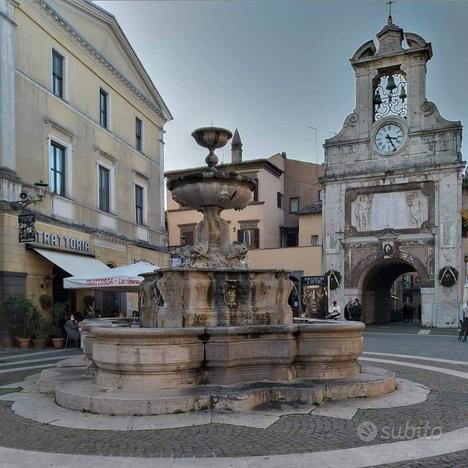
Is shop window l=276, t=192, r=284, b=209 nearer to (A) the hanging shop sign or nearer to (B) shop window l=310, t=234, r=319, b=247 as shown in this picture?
(B) shop window l=310, t=234, r=319, b=247

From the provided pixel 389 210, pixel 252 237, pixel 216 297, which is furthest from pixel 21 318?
pixel 252 237

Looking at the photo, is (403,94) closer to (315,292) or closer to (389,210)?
(389,210)

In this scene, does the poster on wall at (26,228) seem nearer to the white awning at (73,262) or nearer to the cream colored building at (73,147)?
the cream colored building at (73,147)

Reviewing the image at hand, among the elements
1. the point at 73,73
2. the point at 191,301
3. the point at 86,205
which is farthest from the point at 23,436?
the point at 73,73

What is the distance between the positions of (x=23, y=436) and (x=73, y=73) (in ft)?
62.2

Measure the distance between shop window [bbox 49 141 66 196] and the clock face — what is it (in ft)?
60.0

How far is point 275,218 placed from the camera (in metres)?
43.9

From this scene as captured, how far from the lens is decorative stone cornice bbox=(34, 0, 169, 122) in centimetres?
2009

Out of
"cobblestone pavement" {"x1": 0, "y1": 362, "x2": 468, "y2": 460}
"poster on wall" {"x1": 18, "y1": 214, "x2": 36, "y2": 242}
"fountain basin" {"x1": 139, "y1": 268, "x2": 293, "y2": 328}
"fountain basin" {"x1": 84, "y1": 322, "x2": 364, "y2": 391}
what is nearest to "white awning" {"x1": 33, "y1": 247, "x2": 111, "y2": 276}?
"poster on wall" {"x1": 18, "y1": 214, "x2": 36, "y2": 242}

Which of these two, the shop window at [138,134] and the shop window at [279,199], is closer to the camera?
the shop window at [138,134]

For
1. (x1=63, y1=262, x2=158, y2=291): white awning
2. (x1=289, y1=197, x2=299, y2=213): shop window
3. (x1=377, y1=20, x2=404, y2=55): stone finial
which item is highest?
(x1=377, y1=20, x2=404, y2=55): stone finial

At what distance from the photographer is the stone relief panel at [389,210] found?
29.8 metres

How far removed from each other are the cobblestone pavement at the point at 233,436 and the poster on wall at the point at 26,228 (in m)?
10.8

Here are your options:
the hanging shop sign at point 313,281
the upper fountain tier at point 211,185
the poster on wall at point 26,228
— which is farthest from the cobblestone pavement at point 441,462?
the hanging shop sign at point 313,281
